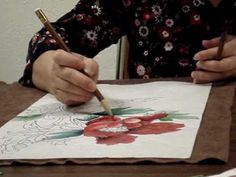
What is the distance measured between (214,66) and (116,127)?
289 mm

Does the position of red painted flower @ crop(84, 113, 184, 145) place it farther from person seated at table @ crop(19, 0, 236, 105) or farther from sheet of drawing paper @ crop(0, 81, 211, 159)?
person seated at table @ crop(19, 0, 236, 105)

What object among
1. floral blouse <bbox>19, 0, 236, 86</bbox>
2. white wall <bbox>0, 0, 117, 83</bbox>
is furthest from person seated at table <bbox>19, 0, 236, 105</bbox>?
white wall <bbox>0, 0, 117, 83</bbox>

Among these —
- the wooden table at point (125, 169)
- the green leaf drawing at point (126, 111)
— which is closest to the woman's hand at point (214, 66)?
the green leaf drawing at point (126, 111)

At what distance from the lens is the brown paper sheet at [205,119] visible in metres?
0.51

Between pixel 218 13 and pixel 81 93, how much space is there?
16.7 inches

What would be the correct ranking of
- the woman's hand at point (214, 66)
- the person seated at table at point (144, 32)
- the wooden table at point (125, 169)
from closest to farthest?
the wooden table at point (125, 169) < the woman's hand at point (214, 66) < the person seated at table at point (144, 32)

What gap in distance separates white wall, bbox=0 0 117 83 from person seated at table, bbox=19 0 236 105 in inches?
28.4

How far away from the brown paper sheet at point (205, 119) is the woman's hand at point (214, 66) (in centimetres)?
3

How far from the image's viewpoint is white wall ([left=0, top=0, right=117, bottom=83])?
1.89m

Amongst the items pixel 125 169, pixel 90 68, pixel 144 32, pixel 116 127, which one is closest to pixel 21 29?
pixel 144 32

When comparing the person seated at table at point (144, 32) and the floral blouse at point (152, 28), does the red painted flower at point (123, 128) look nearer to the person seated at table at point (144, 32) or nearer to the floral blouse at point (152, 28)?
the person seated at table at point (144, 32)

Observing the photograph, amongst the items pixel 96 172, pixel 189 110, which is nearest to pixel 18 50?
→ pixel 189 110

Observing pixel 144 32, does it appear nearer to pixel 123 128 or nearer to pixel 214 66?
pixel 214 66

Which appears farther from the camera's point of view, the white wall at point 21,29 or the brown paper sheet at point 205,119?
the white wall at point 21,29
